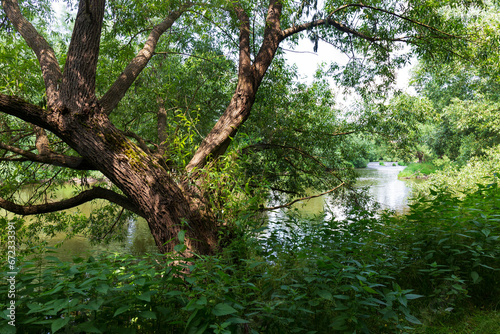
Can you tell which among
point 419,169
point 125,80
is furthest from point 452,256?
point 419,169

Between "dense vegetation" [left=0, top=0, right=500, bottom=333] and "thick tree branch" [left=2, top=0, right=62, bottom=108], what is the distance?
4 centimetres

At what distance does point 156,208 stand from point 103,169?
768mm

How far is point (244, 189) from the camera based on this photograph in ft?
12.2

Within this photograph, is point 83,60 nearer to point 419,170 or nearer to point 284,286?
point 284,286

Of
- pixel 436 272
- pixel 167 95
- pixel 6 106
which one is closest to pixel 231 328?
pixel 436 272

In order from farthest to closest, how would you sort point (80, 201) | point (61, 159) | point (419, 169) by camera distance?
1. point (419, 169)
2. point (80, 201)
3. point (61, 159)

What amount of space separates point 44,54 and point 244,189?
327cm

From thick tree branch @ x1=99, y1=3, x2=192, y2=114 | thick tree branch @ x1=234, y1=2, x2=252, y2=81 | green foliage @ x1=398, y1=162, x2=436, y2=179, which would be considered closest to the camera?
thick tree branch @ x1=99, y1=3, x2=192, y2=114

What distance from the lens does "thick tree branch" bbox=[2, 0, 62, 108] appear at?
→ 363 centimetres

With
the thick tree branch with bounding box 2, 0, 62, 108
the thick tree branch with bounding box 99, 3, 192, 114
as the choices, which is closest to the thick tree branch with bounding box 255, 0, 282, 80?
the thick tree branch with bounding box 99, 3, 192, 114

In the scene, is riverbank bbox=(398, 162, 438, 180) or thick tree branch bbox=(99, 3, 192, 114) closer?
thick tree branch bbox=(99, 3, 192, 114)

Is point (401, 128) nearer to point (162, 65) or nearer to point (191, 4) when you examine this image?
point (191, 4)

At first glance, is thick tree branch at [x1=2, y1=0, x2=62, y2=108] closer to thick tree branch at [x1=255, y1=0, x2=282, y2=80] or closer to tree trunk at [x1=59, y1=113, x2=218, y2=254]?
tree trunk at [x1=59, y1=113, x2=218, y2=254]

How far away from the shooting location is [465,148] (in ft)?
55.2
